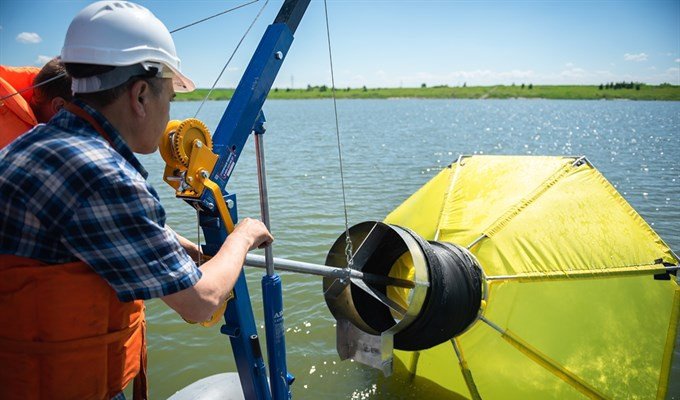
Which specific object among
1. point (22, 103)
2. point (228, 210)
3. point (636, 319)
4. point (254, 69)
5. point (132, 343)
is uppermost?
point (254, 69)

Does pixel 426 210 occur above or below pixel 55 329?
below

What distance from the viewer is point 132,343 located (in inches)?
81.7

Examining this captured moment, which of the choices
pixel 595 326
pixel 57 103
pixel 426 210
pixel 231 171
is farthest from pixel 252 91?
pixel 595 326

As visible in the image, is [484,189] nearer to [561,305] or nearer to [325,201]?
[561,305]

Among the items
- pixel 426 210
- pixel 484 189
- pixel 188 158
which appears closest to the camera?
pixel 188 158

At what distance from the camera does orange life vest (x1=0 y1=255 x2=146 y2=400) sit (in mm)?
1690

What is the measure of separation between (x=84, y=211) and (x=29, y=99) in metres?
1.98

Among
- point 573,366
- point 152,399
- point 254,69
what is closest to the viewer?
point 254,69

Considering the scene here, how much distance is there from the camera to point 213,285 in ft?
6.22

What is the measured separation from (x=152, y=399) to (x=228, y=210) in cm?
322

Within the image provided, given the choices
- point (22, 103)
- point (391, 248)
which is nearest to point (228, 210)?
point (22, 103)

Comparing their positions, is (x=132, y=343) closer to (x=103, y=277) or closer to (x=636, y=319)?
(x=103, y=277)

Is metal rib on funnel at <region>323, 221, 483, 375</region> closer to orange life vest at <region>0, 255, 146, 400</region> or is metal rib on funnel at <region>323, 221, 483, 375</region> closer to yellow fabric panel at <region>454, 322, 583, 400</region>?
yellow fabric panel at <region>454, 322, 583, 400</region>

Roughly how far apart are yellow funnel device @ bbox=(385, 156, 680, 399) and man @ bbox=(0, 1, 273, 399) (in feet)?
9.54
